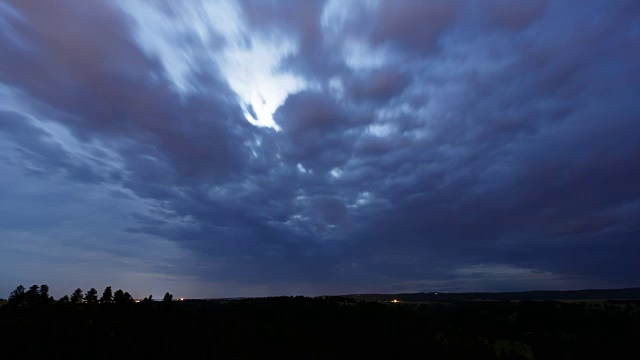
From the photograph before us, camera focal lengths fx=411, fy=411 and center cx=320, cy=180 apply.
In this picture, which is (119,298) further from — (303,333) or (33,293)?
(303,333)

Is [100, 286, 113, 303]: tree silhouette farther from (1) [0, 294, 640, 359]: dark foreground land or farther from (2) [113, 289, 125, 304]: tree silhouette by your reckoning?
(1) [0, 294, 640, 359]: dark foreground land

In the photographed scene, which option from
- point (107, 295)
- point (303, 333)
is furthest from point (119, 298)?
point (303, 333)

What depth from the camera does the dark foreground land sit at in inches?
2916

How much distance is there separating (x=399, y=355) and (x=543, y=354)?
4632cm

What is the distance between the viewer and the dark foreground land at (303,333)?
74.1 m

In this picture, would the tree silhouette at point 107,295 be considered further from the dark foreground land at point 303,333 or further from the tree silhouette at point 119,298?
the dark foreground land at point 303,333

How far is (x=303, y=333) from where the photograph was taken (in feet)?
371

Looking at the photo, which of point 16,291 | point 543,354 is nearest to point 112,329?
point 16,291

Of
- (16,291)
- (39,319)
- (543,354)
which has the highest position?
(16,291)

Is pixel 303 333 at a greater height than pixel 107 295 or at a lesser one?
lesser

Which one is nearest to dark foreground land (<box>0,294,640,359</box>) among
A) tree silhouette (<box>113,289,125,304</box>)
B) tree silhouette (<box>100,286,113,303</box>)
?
tree silhouette (<box>113,289,125,304</box>)

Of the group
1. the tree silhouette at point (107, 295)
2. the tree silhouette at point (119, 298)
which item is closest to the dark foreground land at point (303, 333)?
the tree silhouette at point (119, 298)

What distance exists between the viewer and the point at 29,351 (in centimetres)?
6209

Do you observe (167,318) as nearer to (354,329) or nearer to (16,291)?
(354,329)
